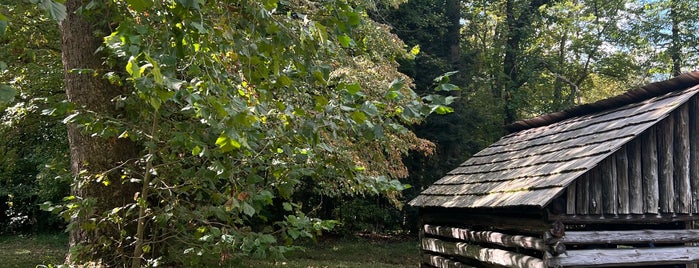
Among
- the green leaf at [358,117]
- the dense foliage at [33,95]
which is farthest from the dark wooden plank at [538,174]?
the dense foliage at [33,95]

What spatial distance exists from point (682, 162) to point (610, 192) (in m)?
1.22

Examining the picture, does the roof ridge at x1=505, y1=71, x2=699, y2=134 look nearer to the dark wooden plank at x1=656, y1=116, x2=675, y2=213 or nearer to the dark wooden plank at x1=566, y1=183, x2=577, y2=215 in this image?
the dark wooden plank at x1=656, y1=116, x2=675, y2=213

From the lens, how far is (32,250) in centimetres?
1401

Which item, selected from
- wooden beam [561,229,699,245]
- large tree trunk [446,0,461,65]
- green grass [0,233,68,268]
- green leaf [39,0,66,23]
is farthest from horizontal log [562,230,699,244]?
large tree trunk [446,0,461,65]

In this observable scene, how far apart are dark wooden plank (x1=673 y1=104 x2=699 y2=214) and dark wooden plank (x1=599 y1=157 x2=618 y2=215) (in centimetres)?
101

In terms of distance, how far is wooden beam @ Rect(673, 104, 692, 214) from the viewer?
6.48 m

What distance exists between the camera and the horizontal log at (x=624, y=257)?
5.92 meters

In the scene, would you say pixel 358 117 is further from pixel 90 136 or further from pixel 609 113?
pixel 609 113

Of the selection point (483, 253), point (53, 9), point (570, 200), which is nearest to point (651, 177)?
point (570, 200)

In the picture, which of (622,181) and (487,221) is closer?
(622,181)

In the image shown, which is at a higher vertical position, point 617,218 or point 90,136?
point 90,136

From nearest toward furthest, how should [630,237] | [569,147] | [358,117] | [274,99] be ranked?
[358,117]
[274,99]
[630,237]
[569,147]

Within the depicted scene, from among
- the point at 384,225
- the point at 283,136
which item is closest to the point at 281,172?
the point at 283,136

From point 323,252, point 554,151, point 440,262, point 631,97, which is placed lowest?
point 323,252
